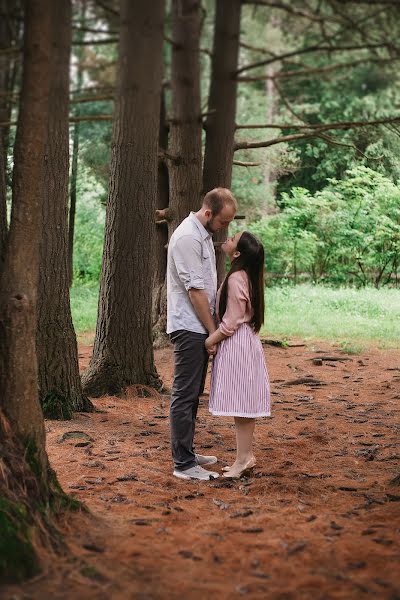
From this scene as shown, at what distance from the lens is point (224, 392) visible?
213 inches

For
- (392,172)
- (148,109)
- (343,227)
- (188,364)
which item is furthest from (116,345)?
(343,227)

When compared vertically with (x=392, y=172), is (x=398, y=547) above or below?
below

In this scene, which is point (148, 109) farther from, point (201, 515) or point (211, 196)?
point (201, 515)

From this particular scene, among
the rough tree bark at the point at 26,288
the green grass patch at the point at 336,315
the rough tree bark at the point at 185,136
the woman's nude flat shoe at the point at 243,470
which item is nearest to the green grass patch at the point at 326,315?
the green grass patch at the point at 336,315

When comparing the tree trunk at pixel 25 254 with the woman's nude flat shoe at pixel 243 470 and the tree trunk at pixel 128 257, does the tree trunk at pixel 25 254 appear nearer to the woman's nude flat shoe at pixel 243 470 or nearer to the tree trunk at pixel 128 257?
the woman's nude flat shoe at pixel 243 470

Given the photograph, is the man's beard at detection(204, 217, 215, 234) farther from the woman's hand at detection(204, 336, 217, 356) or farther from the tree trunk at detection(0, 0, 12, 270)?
the tree trunk at detection(0, 0, 12, 270)

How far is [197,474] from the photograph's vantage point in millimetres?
5473

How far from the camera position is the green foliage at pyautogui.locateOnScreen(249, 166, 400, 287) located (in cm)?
2006

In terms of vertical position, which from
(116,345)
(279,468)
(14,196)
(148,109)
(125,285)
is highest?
(148,109)

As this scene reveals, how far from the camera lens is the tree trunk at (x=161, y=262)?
12.1m

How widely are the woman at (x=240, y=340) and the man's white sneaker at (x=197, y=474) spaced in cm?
43

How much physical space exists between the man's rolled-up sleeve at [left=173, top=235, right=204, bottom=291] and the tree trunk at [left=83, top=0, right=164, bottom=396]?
3.31 m

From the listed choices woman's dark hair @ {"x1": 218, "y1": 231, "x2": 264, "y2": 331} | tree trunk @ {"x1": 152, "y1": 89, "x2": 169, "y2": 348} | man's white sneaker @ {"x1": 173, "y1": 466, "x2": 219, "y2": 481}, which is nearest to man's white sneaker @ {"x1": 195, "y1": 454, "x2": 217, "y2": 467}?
man's white sneaker @ {"x1": 173, "y1": 466, "x2": 219, "y2": 481}

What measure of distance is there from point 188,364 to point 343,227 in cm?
1616
